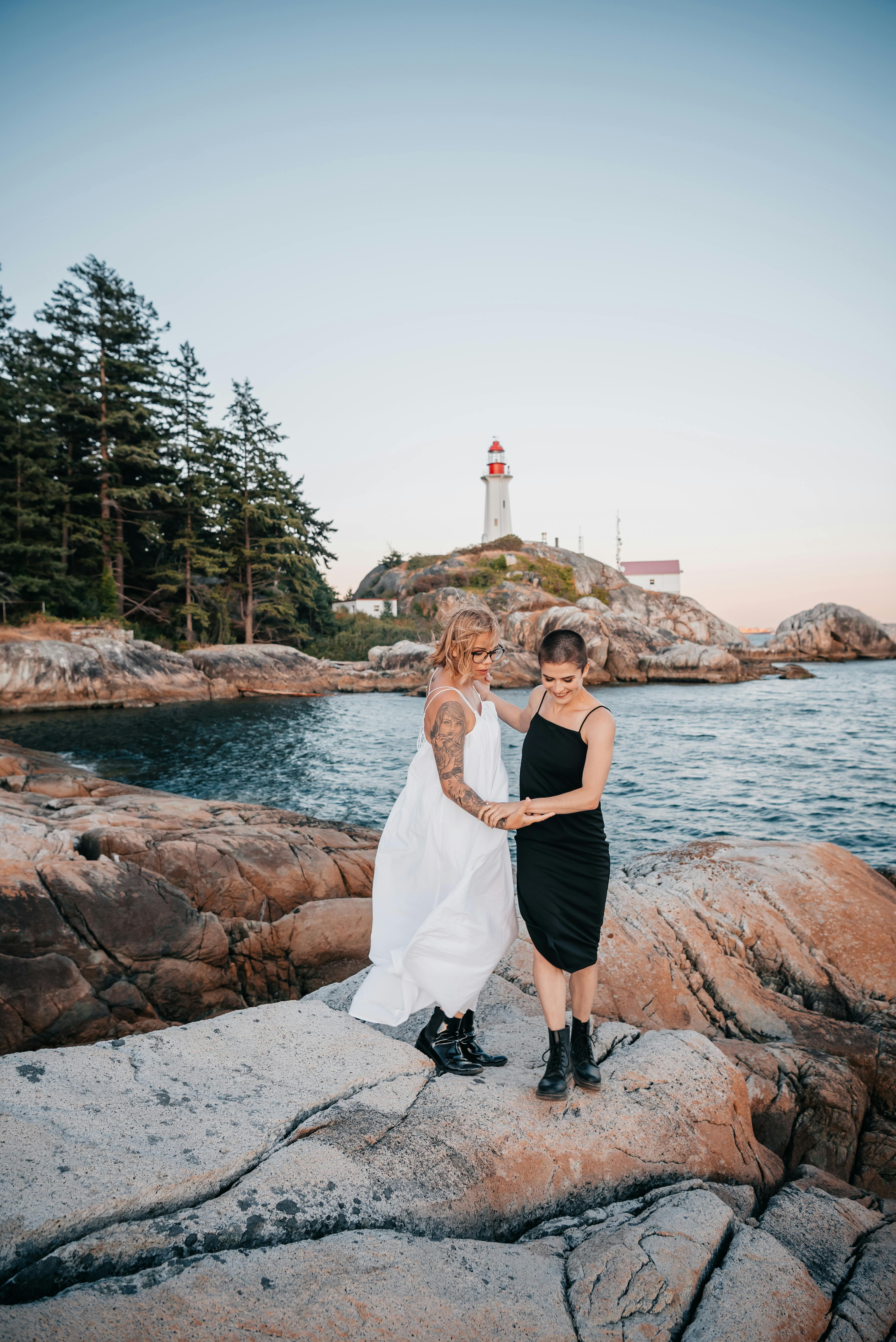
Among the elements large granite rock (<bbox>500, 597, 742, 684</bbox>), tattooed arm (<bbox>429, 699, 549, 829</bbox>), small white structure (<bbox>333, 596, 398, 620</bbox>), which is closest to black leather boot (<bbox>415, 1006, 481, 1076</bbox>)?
tattooed arm (<bbox>429, 699, 549, 829</bbox>)

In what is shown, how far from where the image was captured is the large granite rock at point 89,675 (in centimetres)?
2555

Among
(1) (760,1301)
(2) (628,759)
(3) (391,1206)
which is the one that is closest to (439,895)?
(3) (391,1206)

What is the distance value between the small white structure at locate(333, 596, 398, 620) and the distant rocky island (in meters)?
1.22

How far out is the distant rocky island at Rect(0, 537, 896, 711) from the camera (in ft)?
89.0

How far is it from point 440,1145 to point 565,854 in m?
1.32

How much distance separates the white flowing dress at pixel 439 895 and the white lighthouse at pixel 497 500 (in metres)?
66.3

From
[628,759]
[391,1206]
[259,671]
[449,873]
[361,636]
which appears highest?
[361,636]

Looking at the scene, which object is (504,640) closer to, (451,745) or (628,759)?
(451,745)

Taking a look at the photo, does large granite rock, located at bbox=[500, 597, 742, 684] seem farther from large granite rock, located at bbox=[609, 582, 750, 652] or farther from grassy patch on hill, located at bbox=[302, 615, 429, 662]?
large granite rock, located at bbox=[609, 582, 750, 652]

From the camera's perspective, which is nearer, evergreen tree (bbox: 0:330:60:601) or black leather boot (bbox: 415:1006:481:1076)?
black leather boot (bbox: 415:1006:481:1076)

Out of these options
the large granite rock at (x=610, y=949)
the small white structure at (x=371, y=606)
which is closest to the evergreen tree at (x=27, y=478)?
the large granite rock at (x=610, y=949)

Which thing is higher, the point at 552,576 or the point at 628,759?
the point at 552,576

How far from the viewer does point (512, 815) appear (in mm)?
3135

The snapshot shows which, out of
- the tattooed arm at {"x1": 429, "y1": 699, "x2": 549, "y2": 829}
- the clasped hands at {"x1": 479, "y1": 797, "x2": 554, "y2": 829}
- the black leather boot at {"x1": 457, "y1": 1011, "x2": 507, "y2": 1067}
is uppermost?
the tattooed arm at {"x1": 429, "y1": 699, "x2": 549, "y2": 829}
